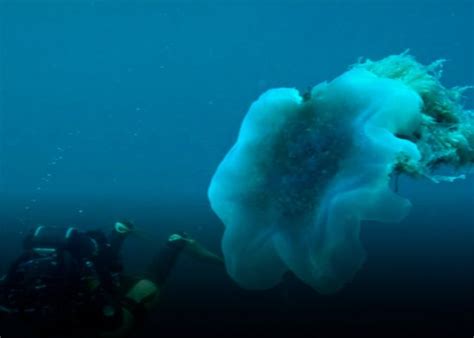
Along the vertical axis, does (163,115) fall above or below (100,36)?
below

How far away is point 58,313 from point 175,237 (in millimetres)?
2631

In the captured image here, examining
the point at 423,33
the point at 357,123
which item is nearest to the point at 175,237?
the point at 357,123

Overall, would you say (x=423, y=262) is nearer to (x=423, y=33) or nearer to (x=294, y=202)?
(x=294, y=202)

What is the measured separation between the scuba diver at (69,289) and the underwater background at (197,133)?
1.32 m

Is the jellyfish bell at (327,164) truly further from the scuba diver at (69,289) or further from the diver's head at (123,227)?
the diver's head at (123,227)

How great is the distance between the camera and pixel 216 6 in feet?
234

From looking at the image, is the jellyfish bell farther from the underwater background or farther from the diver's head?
the diver's head

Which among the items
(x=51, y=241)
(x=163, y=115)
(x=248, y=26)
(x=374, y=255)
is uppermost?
(x=248, y=26)

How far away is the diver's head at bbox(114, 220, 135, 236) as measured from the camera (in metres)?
8.06

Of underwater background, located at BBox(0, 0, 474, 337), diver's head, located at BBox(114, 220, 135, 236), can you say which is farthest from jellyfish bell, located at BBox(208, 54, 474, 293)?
diver's head, located at BBox(114, 220, 135, 236)

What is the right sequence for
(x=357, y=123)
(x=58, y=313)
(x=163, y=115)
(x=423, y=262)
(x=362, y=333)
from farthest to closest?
(x=163, y=115) → (x=423, y=262) → (x=362, y=333) → (x=58, y=313) → (x=357, y=123)

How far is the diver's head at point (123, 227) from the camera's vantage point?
8062mm

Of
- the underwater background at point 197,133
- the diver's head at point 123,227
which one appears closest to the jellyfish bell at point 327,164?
the underwater background at point 197,133

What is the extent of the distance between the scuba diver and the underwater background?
4.32 ft
